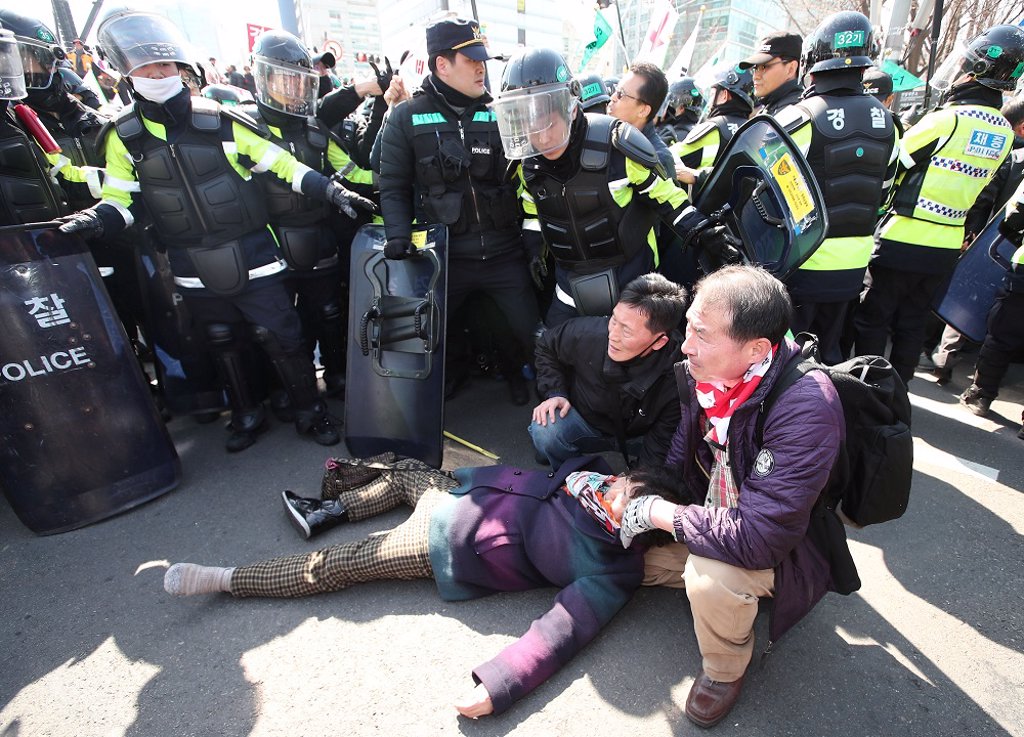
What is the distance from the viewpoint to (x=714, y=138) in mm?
3547

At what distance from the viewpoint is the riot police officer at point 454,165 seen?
2.78 m

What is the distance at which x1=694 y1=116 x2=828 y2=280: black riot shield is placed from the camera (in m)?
2.08

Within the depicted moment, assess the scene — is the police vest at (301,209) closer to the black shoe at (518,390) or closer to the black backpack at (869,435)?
the black shoe at (518,390)

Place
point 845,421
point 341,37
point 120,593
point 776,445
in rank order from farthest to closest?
1. point 341,37
2. point 120,593
3. point 845,421
4. point 776,445

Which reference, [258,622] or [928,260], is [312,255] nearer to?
[258,622]

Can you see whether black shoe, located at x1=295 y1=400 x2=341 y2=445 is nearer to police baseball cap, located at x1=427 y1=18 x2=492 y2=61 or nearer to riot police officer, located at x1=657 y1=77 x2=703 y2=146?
police baseball cap, located at x1=427 y1=18 x2=492 y2=61

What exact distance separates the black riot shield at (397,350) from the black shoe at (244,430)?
2.30 ft

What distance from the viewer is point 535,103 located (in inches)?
95.1

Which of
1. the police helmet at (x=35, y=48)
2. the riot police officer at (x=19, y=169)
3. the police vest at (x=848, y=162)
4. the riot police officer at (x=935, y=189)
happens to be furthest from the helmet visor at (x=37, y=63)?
the riot police officer at (x=935, y=189)

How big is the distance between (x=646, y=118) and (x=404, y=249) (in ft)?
5.50

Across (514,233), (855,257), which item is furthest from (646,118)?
(855,257)

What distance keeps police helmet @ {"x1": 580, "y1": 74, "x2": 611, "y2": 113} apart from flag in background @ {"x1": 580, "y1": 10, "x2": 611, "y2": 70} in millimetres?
1988

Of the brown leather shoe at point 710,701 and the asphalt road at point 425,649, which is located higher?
the brown leather shoe at point 710,701

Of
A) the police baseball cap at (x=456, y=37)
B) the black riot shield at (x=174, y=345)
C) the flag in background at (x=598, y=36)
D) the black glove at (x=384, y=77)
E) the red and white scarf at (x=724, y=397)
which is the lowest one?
the black riot shield at (x=174, y=345)
